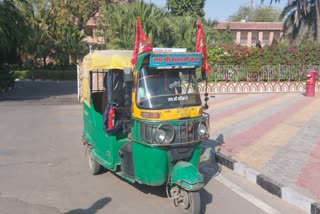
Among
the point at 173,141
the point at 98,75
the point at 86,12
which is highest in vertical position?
the point at 86,12

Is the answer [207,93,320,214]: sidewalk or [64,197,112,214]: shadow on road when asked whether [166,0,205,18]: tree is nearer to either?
[207,93,320,214]: sidewalk

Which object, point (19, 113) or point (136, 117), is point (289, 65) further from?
point (136, 117)

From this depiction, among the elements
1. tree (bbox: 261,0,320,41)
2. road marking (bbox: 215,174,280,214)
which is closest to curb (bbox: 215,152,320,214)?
road marking (bbox: 215,174,280,214)

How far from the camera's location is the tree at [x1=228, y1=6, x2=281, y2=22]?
83.9 metres

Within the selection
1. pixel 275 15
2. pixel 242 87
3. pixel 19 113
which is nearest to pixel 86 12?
pixel 242 87

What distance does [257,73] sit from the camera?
74.2 ft

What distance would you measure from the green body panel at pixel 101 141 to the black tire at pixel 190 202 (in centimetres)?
136

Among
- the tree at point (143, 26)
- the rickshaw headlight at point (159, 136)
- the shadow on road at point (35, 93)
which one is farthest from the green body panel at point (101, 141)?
the tree at point (143, 26)

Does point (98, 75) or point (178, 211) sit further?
point (98, 75)

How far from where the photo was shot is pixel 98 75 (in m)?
8.72

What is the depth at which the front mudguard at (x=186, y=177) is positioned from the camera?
16.8 ft

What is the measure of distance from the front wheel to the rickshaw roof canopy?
1.84 meters

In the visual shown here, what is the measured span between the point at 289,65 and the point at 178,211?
746 inches

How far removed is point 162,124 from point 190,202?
1.06m
